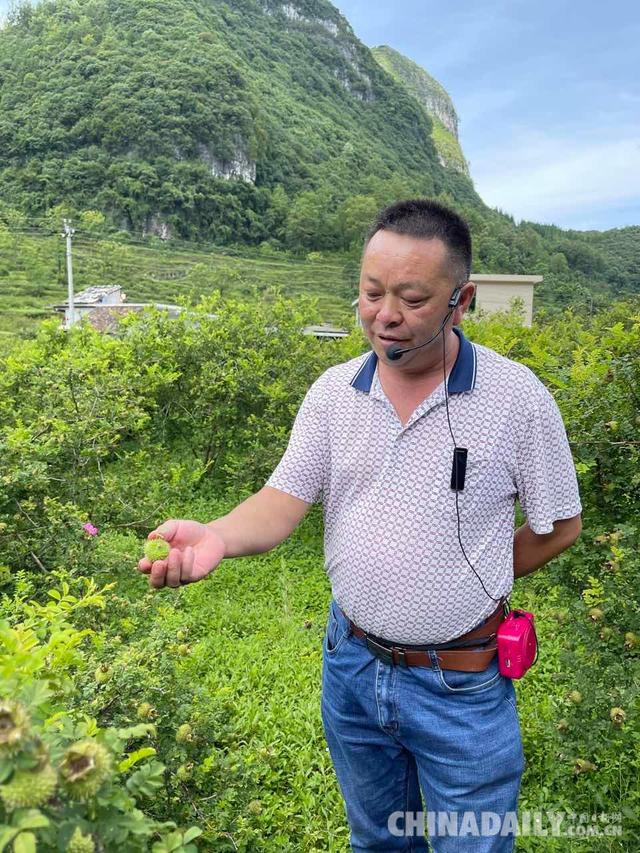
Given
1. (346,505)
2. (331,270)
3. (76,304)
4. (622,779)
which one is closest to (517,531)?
(346,505)

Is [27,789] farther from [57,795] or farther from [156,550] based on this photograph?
[156,550]

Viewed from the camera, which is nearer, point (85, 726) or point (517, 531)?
point (85, 726)

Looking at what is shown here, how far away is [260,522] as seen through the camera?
5.39ft

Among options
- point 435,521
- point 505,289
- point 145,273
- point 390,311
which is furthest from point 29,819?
point 145,273

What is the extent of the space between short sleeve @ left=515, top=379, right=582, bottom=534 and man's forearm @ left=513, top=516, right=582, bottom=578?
65 millimetres

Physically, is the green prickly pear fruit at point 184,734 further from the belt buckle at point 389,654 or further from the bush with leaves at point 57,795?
the bush with leaves at point 57,795

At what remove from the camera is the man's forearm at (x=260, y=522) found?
157 centimetres

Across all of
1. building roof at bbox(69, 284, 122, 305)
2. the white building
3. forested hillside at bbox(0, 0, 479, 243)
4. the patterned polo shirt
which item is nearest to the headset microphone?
the patterned polo shirt

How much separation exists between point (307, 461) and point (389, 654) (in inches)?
20.0

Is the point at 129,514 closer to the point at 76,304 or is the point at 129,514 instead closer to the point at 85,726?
the point at 85,726

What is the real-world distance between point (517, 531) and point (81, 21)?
94377 millimetres

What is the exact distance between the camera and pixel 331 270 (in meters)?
54.1

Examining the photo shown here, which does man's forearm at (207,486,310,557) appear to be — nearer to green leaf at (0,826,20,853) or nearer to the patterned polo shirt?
the patterned polo shirt

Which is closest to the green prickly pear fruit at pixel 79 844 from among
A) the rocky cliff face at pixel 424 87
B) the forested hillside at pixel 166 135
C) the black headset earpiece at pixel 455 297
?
the black headset earpiece at pixel 455 297
